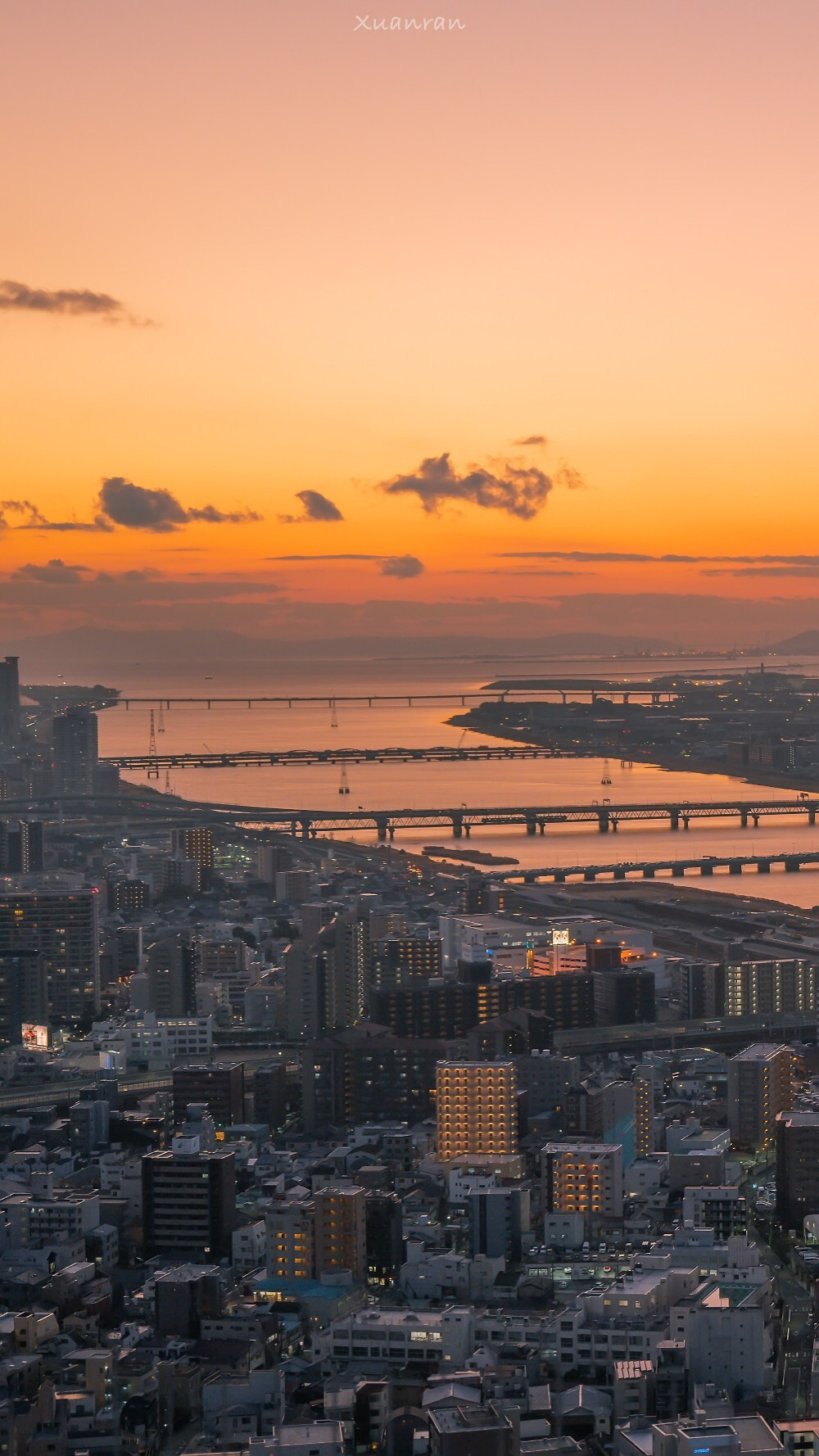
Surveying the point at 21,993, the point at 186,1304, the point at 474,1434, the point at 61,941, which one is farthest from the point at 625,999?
the point at 474,1434

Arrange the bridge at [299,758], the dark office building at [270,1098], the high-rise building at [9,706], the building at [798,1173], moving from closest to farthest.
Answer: the building at [798,1173]
the dark office building at [270,1098]
the bridge at [299,758]
the high-rise building at [9,706]

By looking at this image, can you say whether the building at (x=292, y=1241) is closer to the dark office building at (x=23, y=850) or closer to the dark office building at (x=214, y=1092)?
the dark office building at (x=214, y=1092)

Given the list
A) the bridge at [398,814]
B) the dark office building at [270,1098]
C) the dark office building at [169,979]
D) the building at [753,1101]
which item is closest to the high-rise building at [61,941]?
the dark office building at [169,979]

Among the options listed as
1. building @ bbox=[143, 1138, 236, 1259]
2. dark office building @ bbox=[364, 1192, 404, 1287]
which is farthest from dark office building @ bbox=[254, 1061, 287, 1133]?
dark office building @ bbox=[364, 1192, 404, 1287]

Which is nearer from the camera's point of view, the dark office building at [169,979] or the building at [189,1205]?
the building at [189,1205]

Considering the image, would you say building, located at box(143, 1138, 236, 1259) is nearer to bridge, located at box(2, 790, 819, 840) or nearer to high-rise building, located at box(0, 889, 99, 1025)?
high-rise building, located at box(0, 889, 99, 1025)

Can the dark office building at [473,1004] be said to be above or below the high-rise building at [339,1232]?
above
